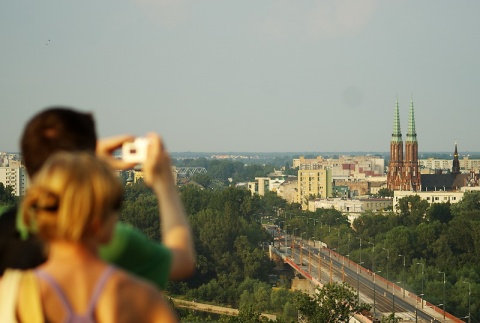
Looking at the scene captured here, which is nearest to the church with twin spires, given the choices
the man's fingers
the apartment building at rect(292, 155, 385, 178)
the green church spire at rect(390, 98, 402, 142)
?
the green church spire at rect(390, 98, 402, 142)

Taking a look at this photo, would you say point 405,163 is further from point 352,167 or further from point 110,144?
point 110,144

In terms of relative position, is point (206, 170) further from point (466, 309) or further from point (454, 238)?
point (466, 309)

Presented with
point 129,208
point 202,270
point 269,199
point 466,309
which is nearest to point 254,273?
point 202,270

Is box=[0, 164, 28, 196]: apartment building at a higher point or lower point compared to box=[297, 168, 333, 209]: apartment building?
higher

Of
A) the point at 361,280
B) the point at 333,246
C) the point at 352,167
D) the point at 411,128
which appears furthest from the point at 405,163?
the point at 352,167

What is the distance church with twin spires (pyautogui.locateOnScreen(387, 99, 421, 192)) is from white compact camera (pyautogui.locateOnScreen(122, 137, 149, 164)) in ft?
269

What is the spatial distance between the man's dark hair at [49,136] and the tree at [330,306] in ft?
86.0

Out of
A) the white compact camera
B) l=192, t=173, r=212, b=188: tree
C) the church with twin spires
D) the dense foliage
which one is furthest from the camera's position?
l=192, t=173, r=212, b=188: tree

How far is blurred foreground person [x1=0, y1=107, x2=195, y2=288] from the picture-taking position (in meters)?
2.14

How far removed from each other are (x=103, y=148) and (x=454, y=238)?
45.6m

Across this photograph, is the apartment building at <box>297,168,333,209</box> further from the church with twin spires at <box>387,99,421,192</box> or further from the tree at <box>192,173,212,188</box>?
the tree at <box>192,173,212,188</box>

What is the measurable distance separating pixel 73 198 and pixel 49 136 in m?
0.37

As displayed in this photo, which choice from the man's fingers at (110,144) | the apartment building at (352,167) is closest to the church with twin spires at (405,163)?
the apartment building at (352,167)

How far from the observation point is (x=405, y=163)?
85938mm
